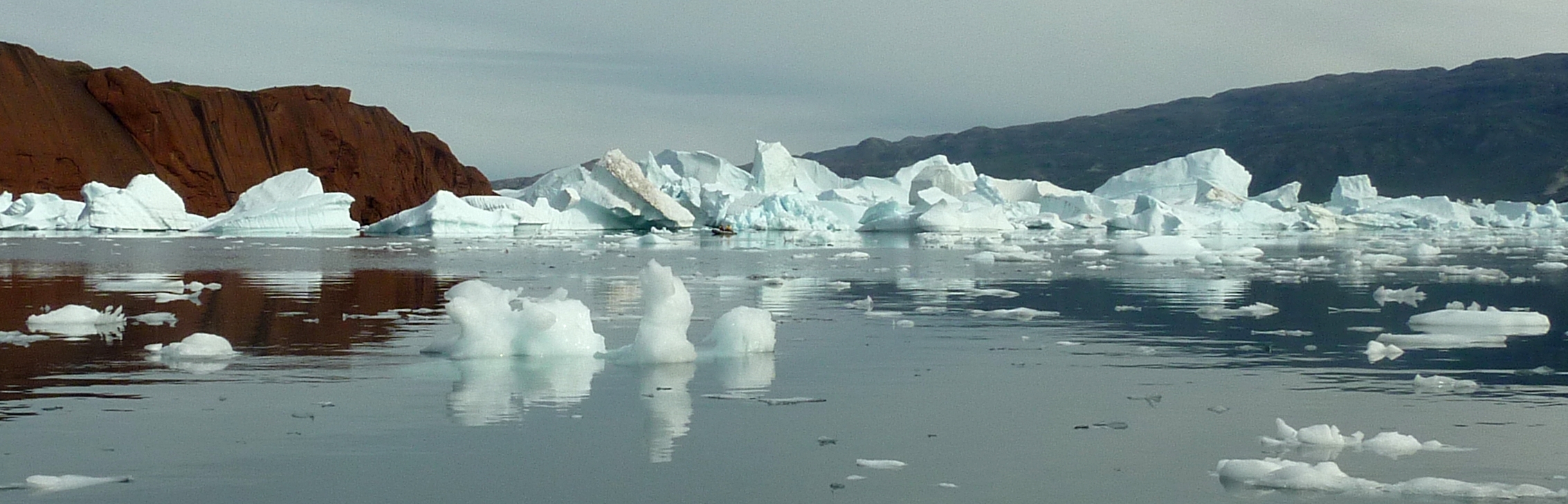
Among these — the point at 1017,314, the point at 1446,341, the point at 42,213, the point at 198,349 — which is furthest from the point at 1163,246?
the point at 42,213

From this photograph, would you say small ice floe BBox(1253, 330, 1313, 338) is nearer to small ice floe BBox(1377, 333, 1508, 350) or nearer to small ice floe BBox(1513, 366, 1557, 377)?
small ice floe BBox(1377, 333, 1508, 350)

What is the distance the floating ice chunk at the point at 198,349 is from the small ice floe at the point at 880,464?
145 inches

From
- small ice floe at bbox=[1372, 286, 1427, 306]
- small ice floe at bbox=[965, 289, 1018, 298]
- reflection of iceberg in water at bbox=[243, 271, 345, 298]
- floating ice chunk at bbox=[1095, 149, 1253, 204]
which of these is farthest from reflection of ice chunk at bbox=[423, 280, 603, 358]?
floating ice chunk at bbox=[1095, 149, 1253, 204]

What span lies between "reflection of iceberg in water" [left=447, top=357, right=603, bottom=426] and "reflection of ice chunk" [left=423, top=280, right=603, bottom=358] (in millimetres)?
77

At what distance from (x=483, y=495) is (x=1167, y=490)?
1.71m

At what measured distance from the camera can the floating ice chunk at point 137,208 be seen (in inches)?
1502

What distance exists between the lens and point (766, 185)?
54.3 meters

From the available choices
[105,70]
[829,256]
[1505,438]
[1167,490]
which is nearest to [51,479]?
[1167,490]

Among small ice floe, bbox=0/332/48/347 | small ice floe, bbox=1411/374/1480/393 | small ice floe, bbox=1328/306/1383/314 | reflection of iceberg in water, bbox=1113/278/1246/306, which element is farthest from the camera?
reflection of iceberg in water, bbox=1113/278/1246/306

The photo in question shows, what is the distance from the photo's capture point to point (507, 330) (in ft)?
21.4

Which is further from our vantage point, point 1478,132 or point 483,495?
point 1478,132

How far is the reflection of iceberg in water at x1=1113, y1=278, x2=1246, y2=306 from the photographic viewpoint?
430 inches

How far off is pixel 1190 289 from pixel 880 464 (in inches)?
358

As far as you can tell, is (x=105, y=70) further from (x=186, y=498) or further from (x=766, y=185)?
(x=186, y=498)
